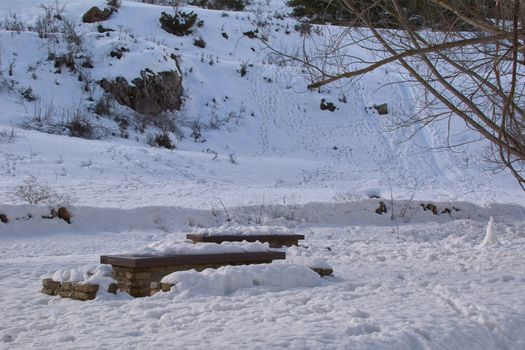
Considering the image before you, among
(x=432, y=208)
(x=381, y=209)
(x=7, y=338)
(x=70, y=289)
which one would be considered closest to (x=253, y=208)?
(x=381, y=209)

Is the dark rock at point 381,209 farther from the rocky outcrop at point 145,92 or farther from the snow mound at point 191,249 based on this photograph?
the rocky outcrop at point 145,92

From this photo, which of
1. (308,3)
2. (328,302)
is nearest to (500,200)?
(308,3)

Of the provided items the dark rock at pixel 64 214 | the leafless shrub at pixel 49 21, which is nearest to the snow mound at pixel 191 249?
the dark rock at pixel 64 214

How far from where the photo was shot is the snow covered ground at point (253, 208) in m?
5.04

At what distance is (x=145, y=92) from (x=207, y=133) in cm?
242

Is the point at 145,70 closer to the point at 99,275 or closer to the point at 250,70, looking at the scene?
the point at 250,70

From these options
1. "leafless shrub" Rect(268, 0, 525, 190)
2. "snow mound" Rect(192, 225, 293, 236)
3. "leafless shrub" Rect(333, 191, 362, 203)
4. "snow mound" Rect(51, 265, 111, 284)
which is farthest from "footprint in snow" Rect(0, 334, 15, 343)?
"leafless shrub" Rect(333, 191, 362, 203)

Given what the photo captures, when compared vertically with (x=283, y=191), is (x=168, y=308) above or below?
below

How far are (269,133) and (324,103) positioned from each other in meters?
3.79

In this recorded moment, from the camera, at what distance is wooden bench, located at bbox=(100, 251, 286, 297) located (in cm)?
644

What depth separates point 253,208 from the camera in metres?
13.7

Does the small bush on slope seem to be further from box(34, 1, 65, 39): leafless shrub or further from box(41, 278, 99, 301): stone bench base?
box(41, 278, 99, 301): stone bench base

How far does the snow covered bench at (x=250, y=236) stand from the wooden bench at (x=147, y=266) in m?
2.03

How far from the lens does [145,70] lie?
23219mm
